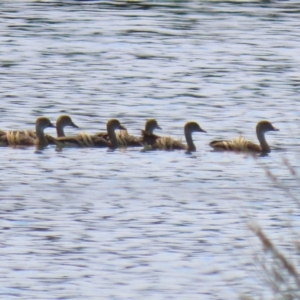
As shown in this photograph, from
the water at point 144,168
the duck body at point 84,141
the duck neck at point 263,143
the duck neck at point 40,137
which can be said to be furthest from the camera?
the duck neck at point 40,137

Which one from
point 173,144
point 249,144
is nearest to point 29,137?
point 173,144

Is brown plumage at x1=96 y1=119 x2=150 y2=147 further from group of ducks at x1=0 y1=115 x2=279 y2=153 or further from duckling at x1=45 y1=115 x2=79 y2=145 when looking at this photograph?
duckling at x1=45 y1=115 x2=79 y2=145

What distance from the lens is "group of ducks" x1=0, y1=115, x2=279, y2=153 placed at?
687 inches

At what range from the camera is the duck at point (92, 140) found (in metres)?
17.6

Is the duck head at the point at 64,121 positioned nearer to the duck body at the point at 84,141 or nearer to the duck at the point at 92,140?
the duck at the point at 92,140

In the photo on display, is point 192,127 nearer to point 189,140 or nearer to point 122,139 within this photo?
point 189,140

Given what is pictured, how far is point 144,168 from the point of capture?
Answer: 16.1 metres

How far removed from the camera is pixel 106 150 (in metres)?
17.8

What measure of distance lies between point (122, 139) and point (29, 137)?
1320mm

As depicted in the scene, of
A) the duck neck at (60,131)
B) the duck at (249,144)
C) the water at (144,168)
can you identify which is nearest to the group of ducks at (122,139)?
the duck at (249,144)

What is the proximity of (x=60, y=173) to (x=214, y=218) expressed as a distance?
3069mm

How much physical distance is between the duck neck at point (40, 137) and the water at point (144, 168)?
23 cm

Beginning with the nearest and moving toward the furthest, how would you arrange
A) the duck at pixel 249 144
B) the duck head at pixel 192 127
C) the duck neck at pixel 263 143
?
the duck at pixel 249 144, the duck neck at pixel 263 143, the duck head at pixel 192 127

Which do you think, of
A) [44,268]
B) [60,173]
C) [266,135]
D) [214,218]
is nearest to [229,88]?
[266,135]
